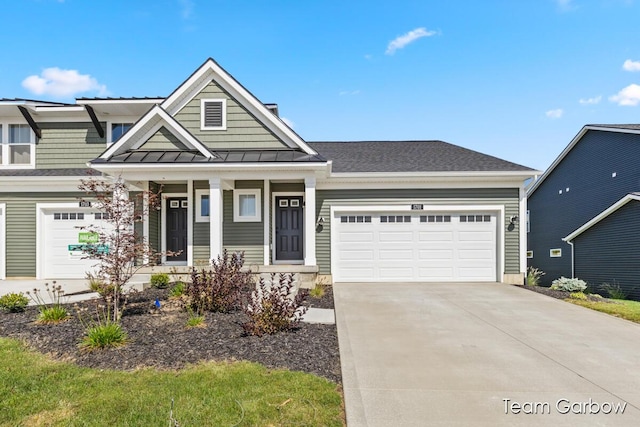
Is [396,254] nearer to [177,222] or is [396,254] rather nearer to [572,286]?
[572,286]

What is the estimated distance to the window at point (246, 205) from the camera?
11.9m

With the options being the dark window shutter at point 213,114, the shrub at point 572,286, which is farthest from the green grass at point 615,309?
the dark window shutter at point 213,114

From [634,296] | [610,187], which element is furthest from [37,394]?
[610,187]

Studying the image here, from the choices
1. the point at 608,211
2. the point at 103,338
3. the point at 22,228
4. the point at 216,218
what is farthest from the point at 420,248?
the point at 22,228

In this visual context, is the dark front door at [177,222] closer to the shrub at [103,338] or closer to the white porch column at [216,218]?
the white porch column at [216,218]

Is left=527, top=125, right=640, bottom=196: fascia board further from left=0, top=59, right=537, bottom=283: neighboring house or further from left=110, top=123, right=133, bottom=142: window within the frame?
left=110, top=123, right=133, bottom=142: window

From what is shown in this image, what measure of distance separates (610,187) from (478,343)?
15.3m

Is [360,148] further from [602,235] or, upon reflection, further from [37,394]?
[37,394]

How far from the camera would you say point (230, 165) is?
1022 cm

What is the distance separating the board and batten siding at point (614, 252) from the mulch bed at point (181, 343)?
13027 millimetres

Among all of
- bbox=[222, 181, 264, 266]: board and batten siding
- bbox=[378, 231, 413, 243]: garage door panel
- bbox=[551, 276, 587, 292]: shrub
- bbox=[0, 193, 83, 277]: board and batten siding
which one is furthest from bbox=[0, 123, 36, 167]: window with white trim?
bbox=[551, 276, 587, 292]: shrub

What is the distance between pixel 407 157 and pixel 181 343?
34.1 feet

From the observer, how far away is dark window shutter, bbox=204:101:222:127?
11664 millimetres

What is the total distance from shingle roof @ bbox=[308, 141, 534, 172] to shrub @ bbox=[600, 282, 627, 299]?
20.1 feet
